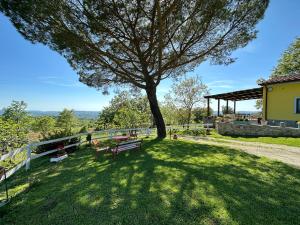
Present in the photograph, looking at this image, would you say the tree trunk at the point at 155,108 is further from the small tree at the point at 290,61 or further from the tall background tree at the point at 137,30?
the small tree at the point at 290,61

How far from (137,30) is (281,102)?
13648mm

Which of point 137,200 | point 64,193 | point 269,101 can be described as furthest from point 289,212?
point 269,101

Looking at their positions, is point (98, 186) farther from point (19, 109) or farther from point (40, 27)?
point (19, 109)

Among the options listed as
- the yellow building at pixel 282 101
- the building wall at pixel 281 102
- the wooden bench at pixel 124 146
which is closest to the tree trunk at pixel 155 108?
the wooden bench at pixel 124 146

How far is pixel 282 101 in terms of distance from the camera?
18156 millimetres

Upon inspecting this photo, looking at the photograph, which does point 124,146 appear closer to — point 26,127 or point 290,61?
point 26,127

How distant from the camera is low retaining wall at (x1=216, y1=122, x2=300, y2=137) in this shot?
1513cm

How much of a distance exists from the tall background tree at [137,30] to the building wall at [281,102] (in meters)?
7.60

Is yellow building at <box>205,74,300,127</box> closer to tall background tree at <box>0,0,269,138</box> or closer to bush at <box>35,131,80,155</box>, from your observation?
tall background tree at <box>0,0,269,138</box>

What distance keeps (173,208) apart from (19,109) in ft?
158

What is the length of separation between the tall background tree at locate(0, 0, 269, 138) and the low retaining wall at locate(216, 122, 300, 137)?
6436 millimetres

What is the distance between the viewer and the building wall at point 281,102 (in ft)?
57.0

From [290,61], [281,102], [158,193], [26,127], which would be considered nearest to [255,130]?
[281,102]

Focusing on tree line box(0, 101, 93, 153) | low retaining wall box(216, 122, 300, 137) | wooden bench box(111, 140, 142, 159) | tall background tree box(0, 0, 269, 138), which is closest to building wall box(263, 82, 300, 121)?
low retaining wall box(216, 122, 300, 137)
